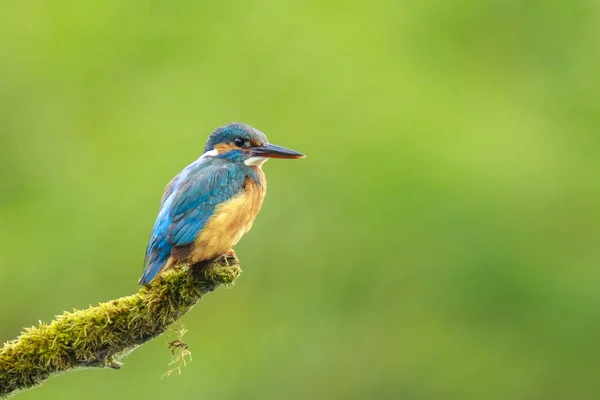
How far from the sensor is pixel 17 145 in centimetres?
1343

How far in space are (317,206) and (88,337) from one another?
9.12 meters

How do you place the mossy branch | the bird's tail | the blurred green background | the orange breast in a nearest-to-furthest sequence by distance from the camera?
the mossy branch < the bird's tail < the orange breast < the blurred green background

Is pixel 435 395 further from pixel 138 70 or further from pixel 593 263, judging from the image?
pixel 138 70

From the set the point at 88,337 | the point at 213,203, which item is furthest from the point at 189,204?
the point at 88,337

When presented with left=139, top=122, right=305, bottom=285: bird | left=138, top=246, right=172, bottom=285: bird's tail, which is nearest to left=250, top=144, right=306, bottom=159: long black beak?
left=139, top=122, right=305, bottom=285: bird

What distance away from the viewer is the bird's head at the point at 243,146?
177 inches

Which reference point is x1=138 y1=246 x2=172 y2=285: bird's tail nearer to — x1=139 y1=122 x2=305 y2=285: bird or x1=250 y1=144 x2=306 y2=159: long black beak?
x1=139 y1=122 x2=305 y2=285: bird

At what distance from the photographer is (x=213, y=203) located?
159 inches

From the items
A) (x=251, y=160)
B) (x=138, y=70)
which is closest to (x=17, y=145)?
(x=138, y=70)

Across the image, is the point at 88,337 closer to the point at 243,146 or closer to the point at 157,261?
the point at 157,261

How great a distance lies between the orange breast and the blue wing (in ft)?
0.10

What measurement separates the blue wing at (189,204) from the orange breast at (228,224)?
0.10 ft

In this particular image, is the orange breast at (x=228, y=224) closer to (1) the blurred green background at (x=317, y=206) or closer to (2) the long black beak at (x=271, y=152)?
(2) the long black beak at (x=271, y=152)

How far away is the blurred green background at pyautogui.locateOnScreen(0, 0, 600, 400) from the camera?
39.0 feet
